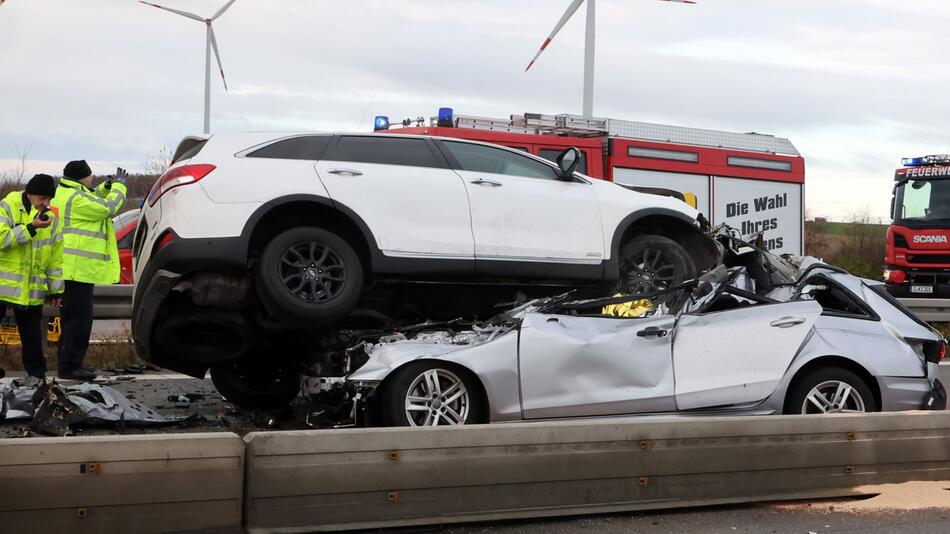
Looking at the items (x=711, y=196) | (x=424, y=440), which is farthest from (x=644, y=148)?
(x=424, y=440)

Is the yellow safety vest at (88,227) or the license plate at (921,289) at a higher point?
the yellow safety vest at (88,227)

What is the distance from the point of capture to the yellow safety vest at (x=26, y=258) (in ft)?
28.6

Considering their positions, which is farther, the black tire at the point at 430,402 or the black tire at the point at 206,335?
the black tire at the point at 206,335

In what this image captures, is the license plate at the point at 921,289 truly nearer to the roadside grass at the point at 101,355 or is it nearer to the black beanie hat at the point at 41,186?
the roadside grass at the point at 101,355

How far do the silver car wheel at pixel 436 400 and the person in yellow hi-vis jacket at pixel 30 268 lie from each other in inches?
167

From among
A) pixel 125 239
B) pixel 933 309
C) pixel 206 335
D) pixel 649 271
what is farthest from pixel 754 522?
pixel 933 309

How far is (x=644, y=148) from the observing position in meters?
15.1

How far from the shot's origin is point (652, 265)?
7.67m

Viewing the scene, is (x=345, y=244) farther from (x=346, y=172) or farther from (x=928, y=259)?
(x=928, y=259)

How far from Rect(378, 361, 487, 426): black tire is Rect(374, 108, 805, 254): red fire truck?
7.37 meters

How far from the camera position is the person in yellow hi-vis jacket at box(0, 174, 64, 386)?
8.72 metres

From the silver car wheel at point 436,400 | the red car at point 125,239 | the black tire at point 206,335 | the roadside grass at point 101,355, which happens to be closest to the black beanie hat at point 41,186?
the roadside grass at point 101,355

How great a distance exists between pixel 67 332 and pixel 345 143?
350 cm

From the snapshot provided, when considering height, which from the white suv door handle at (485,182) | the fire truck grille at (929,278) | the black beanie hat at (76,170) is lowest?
the fire truck grille at (929,278)
